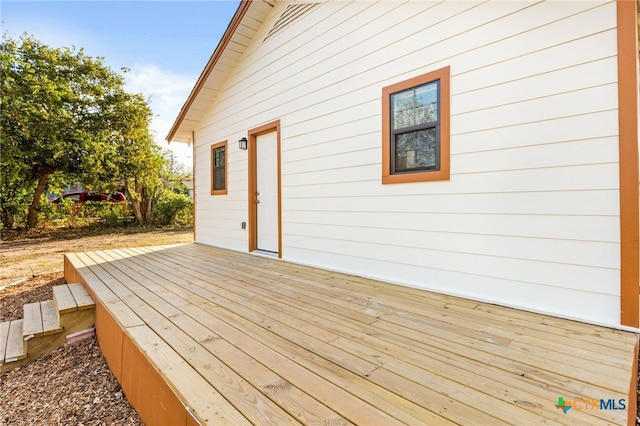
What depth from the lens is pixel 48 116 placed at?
902cm

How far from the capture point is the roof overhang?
15.1 feet

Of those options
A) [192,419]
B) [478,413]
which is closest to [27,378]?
[192,419]

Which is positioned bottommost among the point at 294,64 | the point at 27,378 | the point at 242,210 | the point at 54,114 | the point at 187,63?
the point at 27,378

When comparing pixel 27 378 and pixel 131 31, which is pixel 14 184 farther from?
pixel 27 378

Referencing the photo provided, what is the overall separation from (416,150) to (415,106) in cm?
43

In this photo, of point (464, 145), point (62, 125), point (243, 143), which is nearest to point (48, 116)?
point (62, 125)

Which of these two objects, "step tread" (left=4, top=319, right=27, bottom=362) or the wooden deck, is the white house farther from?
"step tread" (left=4, top=319, right=27, bottom=362)

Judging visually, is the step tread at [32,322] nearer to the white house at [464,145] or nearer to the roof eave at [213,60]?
the white house at [464,145]

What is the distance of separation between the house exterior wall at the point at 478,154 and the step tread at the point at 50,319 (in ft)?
8.42

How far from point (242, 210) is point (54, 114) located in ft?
26.5

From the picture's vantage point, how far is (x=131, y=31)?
6.39 meters

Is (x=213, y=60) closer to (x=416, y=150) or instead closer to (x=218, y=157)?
(x=218, y=157)

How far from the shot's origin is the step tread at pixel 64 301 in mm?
2788
